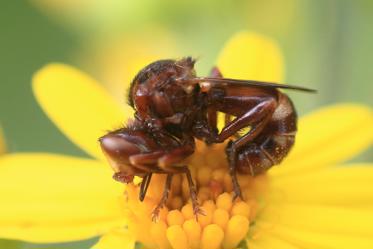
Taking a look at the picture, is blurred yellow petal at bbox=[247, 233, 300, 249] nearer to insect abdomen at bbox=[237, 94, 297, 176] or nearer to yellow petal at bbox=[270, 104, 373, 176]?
insect abdomen at bbox=[237, 94, 297, 176]

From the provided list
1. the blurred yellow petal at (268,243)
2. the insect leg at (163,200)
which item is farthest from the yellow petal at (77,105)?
the blurred yellow petal at (268,243)

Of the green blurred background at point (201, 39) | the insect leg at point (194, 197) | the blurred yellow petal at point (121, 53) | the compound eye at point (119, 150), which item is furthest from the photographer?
the blurred yellow petal at point (121, 53)

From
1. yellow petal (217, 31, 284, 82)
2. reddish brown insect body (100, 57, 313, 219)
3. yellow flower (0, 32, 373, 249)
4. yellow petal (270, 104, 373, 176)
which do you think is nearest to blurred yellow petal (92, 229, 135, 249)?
yellow flower (0, 32, 373, 249)

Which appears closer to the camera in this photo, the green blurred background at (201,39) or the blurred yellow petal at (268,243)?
the blurred yellow petal at (268,243)

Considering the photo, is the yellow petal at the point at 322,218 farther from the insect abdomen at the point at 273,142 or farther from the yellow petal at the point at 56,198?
the yellow petal at the point at 56,198

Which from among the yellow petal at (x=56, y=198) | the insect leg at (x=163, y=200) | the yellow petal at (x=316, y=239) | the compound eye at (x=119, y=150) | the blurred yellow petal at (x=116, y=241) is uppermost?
the compound eye at (x=119, y=150)

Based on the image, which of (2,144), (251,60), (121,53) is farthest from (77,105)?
(121,53)

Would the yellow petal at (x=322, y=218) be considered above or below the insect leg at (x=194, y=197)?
below
